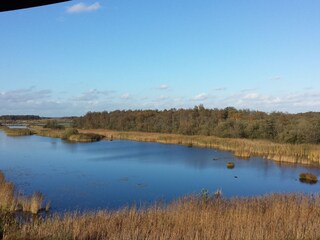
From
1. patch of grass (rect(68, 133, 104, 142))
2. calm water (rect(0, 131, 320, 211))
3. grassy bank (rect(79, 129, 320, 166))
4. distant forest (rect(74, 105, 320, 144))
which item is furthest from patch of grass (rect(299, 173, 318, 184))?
patch of grass (rect(68, 133, 104, 142))

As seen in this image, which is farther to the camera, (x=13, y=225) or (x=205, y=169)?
(x=205, y=169)

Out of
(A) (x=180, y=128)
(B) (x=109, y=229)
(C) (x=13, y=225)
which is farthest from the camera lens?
(A) (x=180, y=128)

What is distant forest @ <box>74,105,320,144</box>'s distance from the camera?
28.6 metres

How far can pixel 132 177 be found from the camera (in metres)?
16.6

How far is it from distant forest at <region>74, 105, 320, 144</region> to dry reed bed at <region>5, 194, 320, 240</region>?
20.9 meters

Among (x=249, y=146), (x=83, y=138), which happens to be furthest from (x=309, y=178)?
(x=83, y=138)

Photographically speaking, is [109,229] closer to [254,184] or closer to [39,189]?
[39,189]

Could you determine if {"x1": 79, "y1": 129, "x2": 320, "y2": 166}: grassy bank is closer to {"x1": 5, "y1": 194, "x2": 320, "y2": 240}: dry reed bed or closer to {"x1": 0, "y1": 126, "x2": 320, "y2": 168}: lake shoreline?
{"x1": 0, "y1": 126, "x2": 320, "y2": 168}: lake shoreline

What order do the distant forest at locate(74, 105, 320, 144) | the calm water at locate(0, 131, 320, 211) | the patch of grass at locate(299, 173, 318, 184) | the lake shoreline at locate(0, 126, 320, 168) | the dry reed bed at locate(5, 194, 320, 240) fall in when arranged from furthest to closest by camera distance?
1. the distant forest at locate(74, 105, 320, 144)
2. the lake shoreline at locate(0, 126, 320, 168)
3. the patch of grass at locate(299, 173, 318, 184)
4. the calm water at locate(0, 131, 320, 211)
5. the dry reed bed at locate(5, 194, 320, 240)

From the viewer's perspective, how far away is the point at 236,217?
270 inches

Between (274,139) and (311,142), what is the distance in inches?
170

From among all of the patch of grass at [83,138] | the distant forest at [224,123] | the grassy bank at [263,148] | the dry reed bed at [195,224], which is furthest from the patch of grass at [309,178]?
the patch of grass at [83,138]

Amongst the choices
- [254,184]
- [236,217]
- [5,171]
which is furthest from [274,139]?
[236,217]

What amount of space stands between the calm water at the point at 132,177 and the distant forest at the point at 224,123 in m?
6.79
